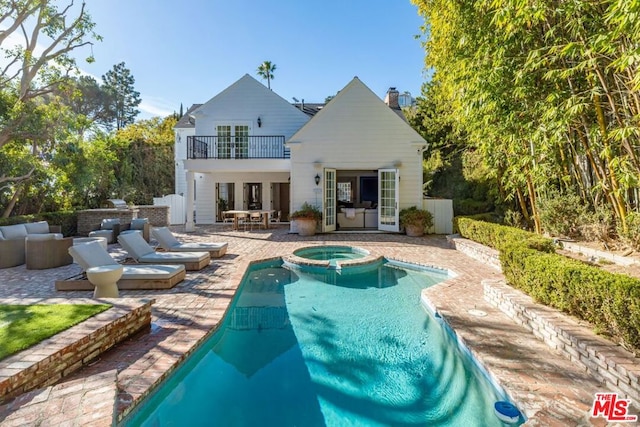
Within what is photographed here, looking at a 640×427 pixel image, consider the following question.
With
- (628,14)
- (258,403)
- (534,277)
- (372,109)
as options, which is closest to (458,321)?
(534,277)

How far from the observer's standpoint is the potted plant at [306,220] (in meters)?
14.0

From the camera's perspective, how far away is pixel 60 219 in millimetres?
12883

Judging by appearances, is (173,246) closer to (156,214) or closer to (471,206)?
(156,214)

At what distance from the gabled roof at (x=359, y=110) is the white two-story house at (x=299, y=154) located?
0.04m

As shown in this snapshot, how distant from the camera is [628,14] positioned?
11.6ft

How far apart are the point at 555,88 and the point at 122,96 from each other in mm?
43799

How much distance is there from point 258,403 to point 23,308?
349 centimetres

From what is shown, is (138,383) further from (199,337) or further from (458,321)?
(458,321)

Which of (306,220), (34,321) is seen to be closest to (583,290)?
(34,321)

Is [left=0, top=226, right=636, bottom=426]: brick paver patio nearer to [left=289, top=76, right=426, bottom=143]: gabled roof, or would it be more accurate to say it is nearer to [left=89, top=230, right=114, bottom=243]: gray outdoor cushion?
[left=89, top=230, right=114, bottom=243]: gray outdoor cushion

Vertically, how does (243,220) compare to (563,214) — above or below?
below

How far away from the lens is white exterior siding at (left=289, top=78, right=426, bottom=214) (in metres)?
14.5

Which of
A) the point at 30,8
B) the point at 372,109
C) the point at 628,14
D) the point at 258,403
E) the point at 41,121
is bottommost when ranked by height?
the point at 258,403

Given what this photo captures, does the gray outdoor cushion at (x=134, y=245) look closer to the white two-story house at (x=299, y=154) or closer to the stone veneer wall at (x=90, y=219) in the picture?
the stone veneer wall at (x=90, y=219)
